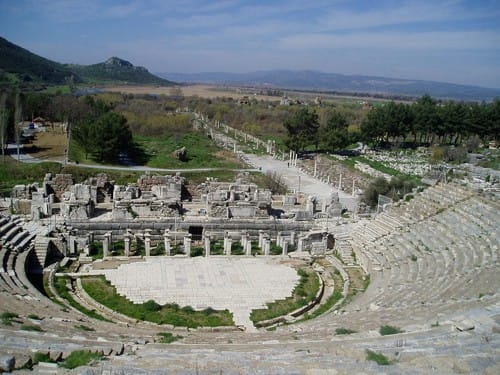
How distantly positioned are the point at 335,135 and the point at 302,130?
483 cm

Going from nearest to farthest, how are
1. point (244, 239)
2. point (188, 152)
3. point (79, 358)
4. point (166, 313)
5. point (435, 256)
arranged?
point (79, 358)
point (166, 313)
point (435, 256)
point (244, 239)
point (188, 152)

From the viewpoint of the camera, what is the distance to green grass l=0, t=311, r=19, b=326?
12.7 m

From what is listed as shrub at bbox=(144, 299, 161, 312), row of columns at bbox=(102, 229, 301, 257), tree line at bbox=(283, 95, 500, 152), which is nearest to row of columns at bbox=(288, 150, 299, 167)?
tree line at bbox=(283, 95, 500, 152)

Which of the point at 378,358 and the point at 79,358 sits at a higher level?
the point at 378,358

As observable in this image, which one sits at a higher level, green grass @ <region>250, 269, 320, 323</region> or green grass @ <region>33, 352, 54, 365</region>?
green grass @ <region>33, 352, 54, 365</region>

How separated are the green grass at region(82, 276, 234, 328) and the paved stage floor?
1.38 ft

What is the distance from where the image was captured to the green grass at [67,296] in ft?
61.4

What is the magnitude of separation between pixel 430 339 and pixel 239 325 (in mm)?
8352

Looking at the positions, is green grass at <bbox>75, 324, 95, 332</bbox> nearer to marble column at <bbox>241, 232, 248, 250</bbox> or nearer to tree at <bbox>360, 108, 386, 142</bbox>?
marble column at <bbox>241, 232, 248, 250</bbox>

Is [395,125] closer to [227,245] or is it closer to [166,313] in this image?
[227,245]

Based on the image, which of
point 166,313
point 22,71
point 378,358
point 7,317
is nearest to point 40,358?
point 7,317

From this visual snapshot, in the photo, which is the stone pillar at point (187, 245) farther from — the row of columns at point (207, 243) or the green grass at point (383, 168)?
the green grass at point (383, 168)

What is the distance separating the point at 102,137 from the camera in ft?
175

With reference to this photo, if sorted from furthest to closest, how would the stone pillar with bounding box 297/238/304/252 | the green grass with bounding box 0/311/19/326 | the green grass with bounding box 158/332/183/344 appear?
the stone pillar with bounding box 297/238/304/252, the green grass with bounding box 158/332/183/344, the green grass with bounding box 0/311/19/326
